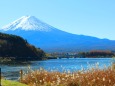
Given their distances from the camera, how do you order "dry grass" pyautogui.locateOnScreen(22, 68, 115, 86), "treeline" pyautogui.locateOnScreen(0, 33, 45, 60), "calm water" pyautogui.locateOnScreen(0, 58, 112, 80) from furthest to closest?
"treeline" pyautogui.locateOnScreen(0, 33, 45, 60)
"calm water" pyautogui.locateOnScreen(0, 58, 112, 80)
"dry grass" pyautogui.locateOnScreen(22, 68, 115, 86)

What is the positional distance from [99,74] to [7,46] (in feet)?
463

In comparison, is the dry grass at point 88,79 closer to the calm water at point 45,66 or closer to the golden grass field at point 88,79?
the golden grass field at point 88,79

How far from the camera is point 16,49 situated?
164m

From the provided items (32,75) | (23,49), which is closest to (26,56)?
(23,49)

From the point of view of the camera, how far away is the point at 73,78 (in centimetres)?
2212

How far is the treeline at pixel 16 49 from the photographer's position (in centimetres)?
16088

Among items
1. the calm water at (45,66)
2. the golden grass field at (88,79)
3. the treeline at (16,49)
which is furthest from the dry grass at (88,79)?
the treeline at (16,49)

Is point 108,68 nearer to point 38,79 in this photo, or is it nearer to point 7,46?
point 38,79

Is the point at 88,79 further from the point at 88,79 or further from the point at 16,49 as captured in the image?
the point at 16,49

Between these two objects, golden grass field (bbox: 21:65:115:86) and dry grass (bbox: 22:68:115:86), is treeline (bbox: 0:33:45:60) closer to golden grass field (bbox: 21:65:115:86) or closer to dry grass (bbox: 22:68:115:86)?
golden grass field (bbox: 21:65:115:86)

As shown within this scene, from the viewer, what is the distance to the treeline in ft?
528

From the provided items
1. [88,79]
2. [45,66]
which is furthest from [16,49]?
[88,79]

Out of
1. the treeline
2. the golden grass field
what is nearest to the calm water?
the golden grass field

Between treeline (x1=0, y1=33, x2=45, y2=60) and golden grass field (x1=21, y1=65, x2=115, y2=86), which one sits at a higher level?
treeline (x1=0, y1=33, x2=45, y2=60)
